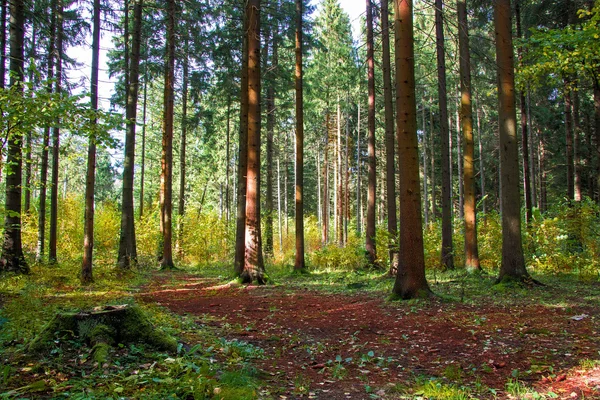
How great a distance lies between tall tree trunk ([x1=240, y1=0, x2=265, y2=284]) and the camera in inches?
470

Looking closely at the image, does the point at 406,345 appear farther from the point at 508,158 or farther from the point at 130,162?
the point at 130,162

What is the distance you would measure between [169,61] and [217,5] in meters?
3.46

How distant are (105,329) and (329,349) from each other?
9.25 ft

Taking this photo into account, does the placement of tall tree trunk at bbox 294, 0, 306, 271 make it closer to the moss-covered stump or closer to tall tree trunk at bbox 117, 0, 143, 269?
tall tree trunk at bbox 117, 0, 143, 269

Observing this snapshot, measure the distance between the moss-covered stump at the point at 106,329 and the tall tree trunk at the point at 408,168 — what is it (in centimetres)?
519

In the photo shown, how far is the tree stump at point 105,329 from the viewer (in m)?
4.01

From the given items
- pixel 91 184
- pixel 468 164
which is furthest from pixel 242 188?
pixel 468 164

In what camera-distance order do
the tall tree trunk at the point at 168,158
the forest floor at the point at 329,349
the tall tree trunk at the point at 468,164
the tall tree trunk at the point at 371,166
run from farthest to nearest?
the tall tree trunk at the point at 168,158, the tall tree trunk at the point at 371,166, the tall tree trunk at the point at 468,164, the forest floor at the point at 329,349

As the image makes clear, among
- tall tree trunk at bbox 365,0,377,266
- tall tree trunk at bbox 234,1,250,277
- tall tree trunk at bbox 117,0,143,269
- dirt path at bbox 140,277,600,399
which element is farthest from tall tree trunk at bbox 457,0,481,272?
tall tree trunk at bbox 117,0,143,269

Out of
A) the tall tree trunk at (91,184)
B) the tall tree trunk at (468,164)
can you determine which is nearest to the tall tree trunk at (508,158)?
the tall tree trunk at (468,164)

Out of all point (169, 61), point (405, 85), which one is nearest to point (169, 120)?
point (169, 61)

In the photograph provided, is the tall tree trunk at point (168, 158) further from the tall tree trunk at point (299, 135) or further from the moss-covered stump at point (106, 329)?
the moss-covered stump at point (106, 329)

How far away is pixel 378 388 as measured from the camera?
157 inches

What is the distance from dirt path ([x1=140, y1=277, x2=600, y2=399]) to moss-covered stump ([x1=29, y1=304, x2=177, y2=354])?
1287 millimetres
